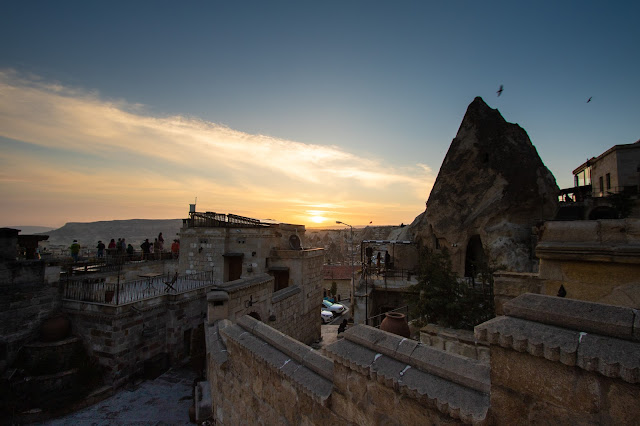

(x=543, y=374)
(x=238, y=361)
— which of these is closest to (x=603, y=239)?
(x=543, y=374)

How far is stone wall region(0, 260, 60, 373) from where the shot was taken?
10.2 meters

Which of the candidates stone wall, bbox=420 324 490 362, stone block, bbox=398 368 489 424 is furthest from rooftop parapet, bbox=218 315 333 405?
stone wall, bbox=420 324 490 362

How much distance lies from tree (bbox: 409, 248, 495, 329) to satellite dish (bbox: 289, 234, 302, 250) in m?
10.2

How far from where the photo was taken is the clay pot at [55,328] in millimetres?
10962

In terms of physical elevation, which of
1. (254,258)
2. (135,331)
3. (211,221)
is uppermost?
(211,221)

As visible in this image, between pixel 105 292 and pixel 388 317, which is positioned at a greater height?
pixel 388 317

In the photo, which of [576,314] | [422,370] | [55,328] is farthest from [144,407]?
[576,314]

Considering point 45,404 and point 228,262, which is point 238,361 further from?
point 228,262

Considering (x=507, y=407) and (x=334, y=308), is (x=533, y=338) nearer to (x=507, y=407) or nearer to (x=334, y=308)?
(x=507, y=407)

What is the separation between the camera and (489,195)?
19781mm

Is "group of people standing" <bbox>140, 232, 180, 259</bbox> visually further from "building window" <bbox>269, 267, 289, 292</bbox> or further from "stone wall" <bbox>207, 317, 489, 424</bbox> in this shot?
"stone wall" <bbox>207, 317, 489, 424</bbox>

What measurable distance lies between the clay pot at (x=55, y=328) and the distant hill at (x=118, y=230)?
2055 inches

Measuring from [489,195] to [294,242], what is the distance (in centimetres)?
1304

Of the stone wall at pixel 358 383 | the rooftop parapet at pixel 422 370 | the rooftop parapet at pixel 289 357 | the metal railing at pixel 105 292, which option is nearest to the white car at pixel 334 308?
the metal railing at pixel 105 292
